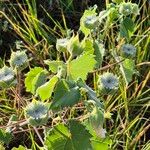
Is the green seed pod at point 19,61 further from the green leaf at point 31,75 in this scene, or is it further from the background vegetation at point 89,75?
the background vegetation at point 89,75

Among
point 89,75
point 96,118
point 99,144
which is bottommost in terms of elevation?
point 89,75

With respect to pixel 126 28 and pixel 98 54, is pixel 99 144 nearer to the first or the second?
pixel 98 54

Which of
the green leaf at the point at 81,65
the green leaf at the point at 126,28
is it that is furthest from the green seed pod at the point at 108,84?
the green leaf at the point at 126,28

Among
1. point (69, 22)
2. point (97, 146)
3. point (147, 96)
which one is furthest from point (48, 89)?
point (69, 22)

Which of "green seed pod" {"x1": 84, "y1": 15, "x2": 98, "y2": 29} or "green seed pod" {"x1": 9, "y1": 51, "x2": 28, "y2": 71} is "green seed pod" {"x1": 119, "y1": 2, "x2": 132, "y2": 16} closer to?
"green seed pod" {"x1": 84, "y1": 15, "x2": 98, "y2": 29}

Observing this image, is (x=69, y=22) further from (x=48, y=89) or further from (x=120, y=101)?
(x=48, y=89)

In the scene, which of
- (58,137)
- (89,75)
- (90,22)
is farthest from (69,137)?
(89,75)
